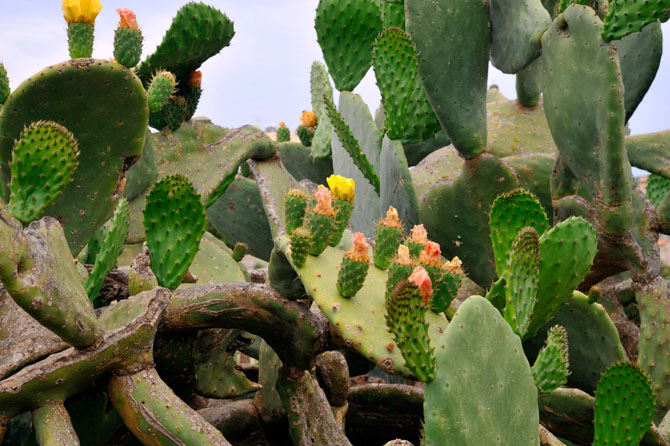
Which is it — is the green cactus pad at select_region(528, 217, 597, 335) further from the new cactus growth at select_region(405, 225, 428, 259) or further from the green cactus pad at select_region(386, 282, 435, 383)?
the green cactus pad at select_region(386, 282, 435, 383)

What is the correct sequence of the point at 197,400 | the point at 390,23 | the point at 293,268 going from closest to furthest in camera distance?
the point at 293,268, the point at 197,400, the point at 390,23

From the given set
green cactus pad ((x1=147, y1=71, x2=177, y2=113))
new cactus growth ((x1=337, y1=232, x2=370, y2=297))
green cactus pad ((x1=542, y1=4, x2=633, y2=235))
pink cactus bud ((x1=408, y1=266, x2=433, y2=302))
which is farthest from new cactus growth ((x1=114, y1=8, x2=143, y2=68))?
green cactus pad ((x1=542, y1=4, x2=633, y2=235))

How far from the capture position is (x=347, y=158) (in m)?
3.38

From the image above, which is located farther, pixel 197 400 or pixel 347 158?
pixel 347 158

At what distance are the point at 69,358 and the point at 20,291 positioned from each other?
0.37 m

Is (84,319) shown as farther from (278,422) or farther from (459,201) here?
(459,201)

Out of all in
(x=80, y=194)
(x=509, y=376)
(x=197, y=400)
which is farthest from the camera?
(x=197, y=400)

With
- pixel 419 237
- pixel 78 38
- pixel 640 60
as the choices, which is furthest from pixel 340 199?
pixel 640 60

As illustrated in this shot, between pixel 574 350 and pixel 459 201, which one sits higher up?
pixel 459 201

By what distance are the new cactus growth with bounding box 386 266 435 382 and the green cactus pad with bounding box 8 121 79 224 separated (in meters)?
0.85

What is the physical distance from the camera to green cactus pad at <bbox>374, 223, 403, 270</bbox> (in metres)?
2.10

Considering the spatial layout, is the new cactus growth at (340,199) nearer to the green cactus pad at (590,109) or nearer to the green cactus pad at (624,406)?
the green cactus pad at (624,406)

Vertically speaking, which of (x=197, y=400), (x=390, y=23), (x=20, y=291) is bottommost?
(x=197, y=400)

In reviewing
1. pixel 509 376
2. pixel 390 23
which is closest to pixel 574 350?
pixel 509 376
